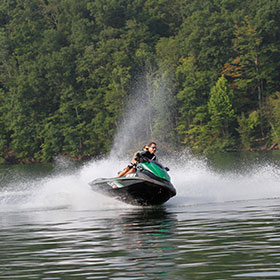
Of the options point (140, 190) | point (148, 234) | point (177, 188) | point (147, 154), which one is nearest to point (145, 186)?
point (140, 190)

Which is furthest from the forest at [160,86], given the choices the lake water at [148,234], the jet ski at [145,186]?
the jet ski at [145,186]

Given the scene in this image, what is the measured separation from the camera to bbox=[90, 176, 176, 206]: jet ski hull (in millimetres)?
15820

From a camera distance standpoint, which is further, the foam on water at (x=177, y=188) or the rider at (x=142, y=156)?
the foam on water at (x=177, y=188)

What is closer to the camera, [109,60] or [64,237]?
[64,237]

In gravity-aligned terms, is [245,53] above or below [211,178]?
above

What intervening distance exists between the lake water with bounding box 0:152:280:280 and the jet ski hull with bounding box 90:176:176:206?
0.79 ft

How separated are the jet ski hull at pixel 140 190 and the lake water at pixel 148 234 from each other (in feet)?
0.79

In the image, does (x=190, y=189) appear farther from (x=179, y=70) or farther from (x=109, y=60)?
(x=109, y=60)

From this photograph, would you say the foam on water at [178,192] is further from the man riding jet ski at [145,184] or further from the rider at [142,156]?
the rider at [142,156]

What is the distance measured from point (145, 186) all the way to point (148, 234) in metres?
4.29

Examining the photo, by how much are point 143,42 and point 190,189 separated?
68950mm

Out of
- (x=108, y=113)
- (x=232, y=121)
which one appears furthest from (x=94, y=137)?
(x=232, y=121)

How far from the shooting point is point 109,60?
81.9 meters

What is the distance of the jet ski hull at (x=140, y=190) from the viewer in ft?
51.9
